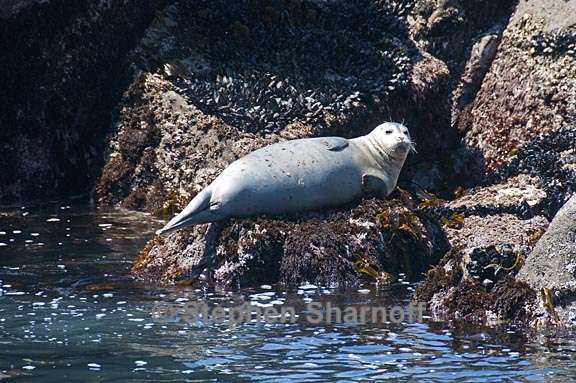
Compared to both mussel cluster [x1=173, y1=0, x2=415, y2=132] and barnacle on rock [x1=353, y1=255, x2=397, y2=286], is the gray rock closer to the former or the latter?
barnacle on rock [x1=353, y1=255, x2=397, y2=286]

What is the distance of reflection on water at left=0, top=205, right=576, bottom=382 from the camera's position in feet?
22.0

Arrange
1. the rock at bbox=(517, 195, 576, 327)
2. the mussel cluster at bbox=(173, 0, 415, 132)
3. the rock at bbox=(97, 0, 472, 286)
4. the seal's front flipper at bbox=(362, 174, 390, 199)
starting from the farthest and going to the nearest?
the mussel cluster at bbox=(173, 0, 415, 132) < the rock at bbox=(97, 0, 472, 286) < the seal's front flipper at bbox=(362, 174, 390, 199) < the rock at bbox=(517, 195, 576, 327)

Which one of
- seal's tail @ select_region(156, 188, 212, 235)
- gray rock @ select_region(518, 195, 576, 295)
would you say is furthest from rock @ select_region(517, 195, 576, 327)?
seal's tail @ select_region(156, 188, 212, 235)

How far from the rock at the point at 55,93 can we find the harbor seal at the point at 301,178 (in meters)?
2.91

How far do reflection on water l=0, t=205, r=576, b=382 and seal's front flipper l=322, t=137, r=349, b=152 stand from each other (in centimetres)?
163

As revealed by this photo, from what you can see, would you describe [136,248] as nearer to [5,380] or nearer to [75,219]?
[75,219]

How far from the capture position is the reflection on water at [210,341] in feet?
22.0

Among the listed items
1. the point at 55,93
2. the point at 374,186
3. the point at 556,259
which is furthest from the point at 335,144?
the point at 55,93

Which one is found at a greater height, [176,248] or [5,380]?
[176,248]

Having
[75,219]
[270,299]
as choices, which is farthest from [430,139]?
[270,299]

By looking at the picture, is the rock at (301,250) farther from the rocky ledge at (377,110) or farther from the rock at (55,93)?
the rock at (55,93)

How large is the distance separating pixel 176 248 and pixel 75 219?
225 cm

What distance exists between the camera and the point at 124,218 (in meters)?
11.6

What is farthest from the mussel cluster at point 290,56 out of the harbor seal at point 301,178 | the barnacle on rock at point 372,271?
the barnacle on rock at point 372,271
